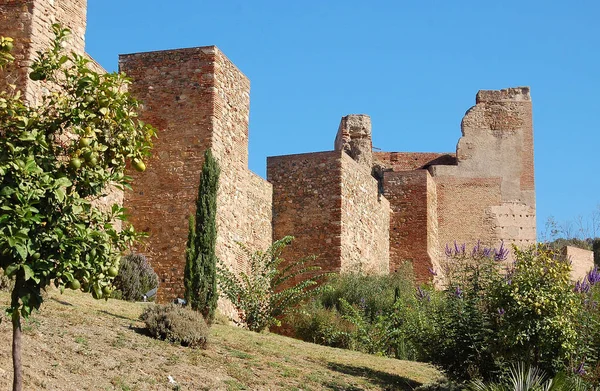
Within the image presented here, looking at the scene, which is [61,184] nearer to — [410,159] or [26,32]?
[26,32]

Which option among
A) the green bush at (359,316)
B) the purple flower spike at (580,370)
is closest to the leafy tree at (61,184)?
the purple flower spike at (580,370)

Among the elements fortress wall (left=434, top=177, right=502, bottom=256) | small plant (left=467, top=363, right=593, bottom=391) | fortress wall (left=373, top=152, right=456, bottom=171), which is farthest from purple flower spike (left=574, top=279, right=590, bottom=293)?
fortress wall (left=373, top=152, right=456, bottom=171)

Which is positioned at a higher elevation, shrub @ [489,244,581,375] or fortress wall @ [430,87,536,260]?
fortress wall @ [430,87,536,260]

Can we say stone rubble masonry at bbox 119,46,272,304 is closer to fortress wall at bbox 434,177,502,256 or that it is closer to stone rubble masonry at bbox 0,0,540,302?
stone rubble masonry at bbox 0,0,540,302

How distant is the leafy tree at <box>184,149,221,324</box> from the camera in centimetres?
1563

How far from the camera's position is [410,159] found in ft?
109

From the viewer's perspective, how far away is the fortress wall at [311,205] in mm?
23156

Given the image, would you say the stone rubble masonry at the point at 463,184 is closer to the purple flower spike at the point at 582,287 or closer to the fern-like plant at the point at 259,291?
the fern-like plant at the point at 259,291

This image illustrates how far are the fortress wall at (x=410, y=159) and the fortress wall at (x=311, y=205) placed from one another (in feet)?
30.8

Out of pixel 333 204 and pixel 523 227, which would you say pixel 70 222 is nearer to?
pixel 333 204

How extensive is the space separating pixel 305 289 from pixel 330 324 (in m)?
2.83

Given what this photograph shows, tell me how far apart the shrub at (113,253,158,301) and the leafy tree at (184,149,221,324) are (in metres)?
1.32

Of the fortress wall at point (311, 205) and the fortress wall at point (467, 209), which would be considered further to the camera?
the fortress wall at point (467, 209)

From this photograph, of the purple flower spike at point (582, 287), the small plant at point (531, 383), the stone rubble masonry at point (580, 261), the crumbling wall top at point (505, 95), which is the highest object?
the crumbling wall top at point (505, 95)
